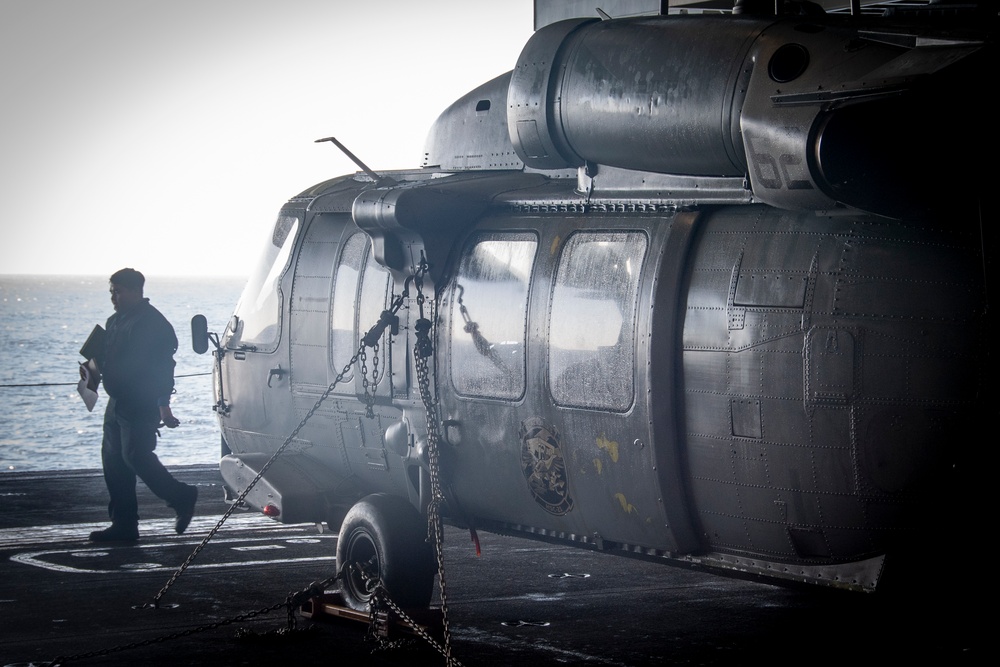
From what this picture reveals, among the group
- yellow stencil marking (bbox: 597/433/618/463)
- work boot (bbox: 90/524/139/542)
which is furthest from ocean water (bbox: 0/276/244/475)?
yellow stencil marking (bbox: 597/433/618/463)

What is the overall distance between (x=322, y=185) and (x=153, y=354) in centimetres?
230

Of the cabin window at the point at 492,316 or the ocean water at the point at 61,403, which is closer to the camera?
the cabin window at the point at 492,316

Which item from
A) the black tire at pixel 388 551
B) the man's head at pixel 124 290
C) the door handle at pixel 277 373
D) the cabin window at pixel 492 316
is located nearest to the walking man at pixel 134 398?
the man's head at pixel 124 290

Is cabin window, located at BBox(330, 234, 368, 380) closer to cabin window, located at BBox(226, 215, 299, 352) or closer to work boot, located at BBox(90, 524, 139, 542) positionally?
cabin window, located at BBox(226, 215, 299, 352)

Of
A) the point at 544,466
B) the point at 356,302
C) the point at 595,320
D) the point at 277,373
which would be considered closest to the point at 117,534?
the point at 277,373

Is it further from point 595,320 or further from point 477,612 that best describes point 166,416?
point 595,320

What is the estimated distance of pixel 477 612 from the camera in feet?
28.3

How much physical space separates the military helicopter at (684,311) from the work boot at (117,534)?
2622 millimetres

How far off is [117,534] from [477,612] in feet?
13.7

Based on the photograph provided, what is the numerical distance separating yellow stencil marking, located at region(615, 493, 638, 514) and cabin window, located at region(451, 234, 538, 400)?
0.91 meters

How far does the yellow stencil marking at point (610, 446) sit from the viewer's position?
695 centimetres

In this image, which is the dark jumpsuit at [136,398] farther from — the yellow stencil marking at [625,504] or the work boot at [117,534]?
the yellow stencil marking at [625,504]

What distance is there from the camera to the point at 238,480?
931cm

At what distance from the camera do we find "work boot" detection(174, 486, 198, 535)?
10.9 m
